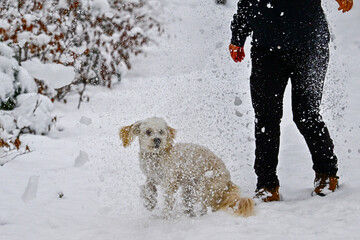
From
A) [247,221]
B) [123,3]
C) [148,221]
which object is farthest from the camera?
[123,3]

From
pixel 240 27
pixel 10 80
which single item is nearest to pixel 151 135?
pixel 240 27

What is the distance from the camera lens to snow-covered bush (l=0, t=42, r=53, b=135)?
4043mm

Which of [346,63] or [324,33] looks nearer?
[324,33]

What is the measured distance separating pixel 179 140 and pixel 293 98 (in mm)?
2228

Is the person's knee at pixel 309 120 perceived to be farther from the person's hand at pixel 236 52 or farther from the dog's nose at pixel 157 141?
the dog's nose at pixel 157 141

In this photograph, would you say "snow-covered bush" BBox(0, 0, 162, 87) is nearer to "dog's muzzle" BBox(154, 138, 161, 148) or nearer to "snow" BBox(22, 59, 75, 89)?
"snow" BBox(22, 59, 75, 89)

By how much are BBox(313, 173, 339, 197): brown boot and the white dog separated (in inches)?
21.8

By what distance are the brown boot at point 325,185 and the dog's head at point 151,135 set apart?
3.71 feet

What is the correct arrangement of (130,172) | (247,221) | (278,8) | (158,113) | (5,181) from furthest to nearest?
(158,113) → (130,172) → (5,181) → (278,8) → (247,221)

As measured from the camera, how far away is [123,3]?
29.6 feet

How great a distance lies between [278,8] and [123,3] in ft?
23.8

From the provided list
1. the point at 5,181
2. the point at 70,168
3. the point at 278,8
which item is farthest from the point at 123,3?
the point at 278,8

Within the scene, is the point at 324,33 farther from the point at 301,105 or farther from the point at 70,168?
the point at 70,168

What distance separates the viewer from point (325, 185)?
248 cm
